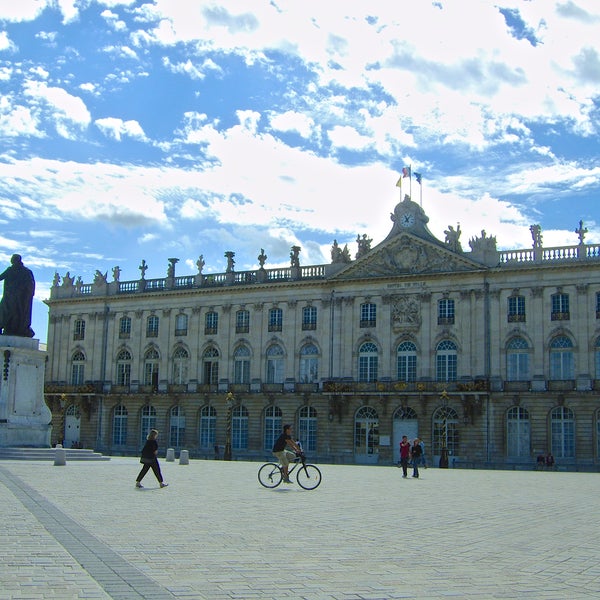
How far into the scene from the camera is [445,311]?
59188 millimetres

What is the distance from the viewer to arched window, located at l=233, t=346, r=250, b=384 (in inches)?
2594

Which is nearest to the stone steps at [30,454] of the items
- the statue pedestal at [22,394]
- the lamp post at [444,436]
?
the statue pedestal at [22,394]

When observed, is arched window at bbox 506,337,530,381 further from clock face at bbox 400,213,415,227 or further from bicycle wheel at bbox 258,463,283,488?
bicycle wheel at bbox 258,463,283,488

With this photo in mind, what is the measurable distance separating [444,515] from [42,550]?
9.02 m

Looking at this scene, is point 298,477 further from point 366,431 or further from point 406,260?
point 406,260

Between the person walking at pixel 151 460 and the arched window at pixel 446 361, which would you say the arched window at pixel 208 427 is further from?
the person walking at pixel 151 460

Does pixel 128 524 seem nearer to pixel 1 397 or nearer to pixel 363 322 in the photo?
pixel 1 397

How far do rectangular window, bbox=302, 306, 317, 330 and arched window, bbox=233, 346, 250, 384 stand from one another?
492cm

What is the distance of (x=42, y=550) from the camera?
1170 cm

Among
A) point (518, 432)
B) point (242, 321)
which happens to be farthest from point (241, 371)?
point (518, 432)

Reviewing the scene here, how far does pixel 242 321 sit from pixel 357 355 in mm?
9733

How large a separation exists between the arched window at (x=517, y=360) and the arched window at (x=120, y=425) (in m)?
29.7

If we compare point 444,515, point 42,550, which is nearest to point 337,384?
point 444,515

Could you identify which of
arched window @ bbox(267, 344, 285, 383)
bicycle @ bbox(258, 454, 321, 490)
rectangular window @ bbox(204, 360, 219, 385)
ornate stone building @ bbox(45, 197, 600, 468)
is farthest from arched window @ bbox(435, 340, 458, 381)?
bicycle @ bbox(258, 454, 321, 490)
